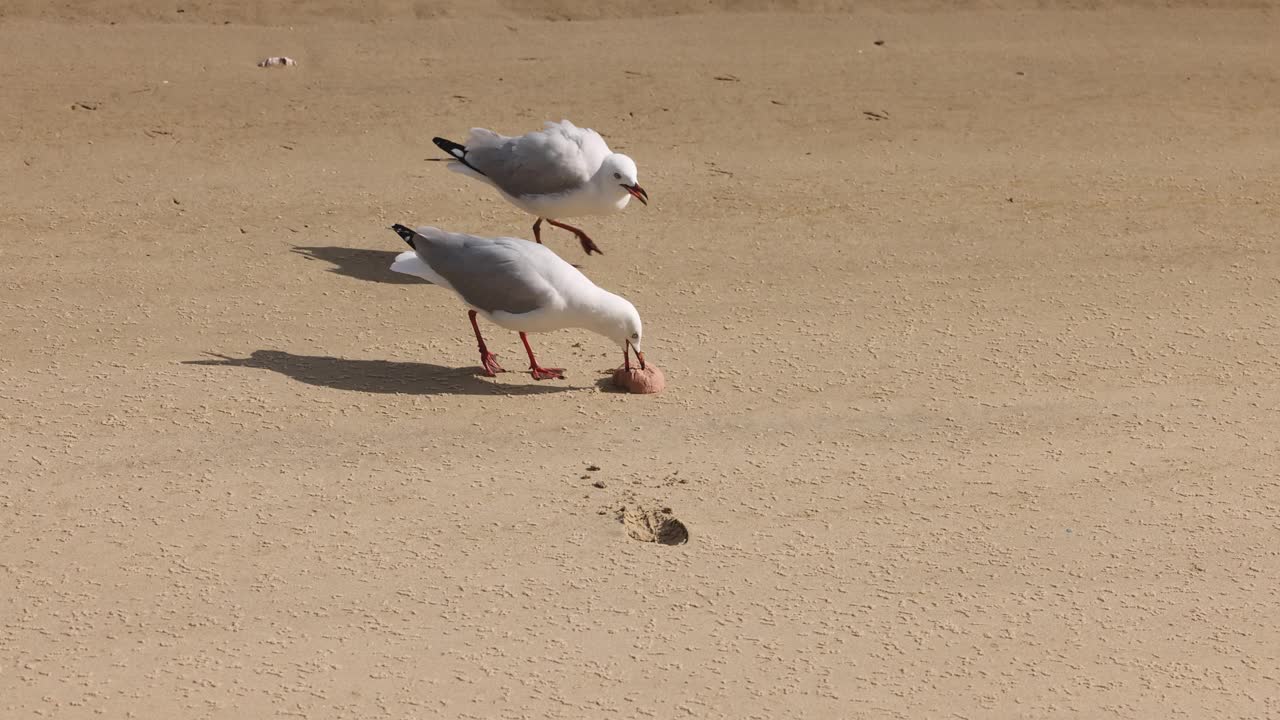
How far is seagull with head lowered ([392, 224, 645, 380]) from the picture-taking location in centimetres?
646

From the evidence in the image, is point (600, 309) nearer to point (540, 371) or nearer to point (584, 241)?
point (540, 371)

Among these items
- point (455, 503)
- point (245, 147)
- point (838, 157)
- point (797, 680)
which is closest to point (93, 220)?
point (245, 147)

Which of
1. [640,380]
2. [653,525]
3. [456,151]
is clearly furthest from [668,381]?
[456,151]

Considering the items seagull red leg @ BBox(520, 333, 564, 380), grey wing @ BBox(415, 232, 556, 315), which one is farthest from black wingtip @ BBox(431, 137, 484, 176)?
seagull red leg @ BBox(520, 333, 564, 380)

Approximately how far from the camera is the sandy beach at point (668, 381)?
4.87 meters

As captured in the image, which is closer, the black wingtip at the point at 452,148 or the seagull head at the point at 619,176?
the seagull head at the point at 619,176

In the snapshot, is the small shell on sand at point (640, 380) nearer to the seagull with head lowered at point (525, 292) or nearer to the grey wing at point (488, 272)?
the seagull with head lowered at point (525, 292)

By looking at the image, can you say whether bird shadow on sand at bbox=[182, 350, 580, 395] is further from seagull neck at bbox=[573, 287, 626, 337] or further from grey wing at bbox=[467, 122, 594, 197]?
grey wing at bbox=[467, 122, 594, 197]

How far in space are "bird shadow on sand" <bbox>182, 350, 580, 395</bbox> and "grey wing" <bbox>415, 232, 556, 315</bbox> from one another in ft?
1.06

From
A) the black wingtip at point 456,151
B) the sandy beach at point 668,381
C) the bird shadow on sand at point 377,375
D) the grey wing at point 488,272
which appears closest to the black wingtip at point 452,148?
the black wingtip at point 456,151

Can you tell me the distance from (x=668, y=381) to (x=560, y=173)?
1451mm

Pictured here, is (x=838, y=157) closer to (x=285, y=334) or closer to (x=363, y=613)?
(x=285, y=334)

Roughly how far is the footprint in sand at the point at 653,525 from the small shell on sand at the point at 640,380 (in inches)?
37.8

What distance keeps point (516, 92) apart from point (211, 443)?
14.5 ft
